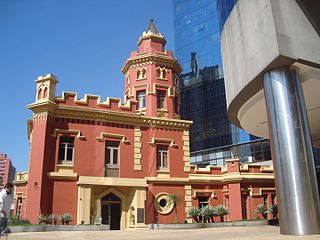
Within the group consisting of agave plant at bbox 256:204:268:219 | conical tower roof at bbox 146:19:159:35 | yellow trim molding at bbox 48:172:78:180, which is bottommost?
agave plant at bbox 256:204:268:219

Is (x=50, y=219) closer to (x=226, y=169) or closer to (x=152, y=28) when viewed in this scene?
(x=226, y=169)

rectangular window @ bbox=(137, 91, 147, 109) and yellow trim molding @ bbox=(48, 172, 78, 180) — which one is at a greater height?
rectangular window @ bbox=(137, 91, 147, 109)

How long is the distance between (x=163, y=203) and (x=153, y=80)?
379 inches

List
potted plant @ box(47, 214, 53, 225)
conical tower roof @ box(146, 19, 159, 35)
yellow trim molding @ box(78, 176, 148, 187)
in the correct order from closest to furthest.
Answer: potted plant @ box(47, 214, 53, 225) < yellow trim molding @ box(78, 176, 148, 187) < conical tower roof @ box(146, 19, 159, 35)

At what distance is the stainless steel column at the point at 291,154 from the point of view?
9.54 m

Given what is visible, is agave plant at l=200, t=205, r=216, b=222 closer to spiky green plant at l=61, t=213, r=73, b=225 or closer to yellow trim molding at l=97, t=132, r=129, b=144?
yellow trim molding at l=97, t=132, r=129, b=144

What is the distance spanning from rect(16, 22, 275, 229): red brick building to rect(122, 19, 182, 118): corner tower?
0.27 feet

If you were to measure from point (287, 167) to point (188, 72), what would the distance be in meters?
64.1

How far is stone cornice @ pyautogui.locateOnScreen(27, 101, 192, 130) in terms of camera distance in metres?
21.7

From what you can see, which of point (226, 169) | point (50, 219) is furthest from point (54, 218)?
point (226, 169)

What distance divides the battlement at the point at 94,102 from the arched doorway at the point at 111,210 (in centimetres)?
632

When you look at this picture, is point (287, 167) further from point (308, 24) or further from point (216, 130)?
point (216, 130)

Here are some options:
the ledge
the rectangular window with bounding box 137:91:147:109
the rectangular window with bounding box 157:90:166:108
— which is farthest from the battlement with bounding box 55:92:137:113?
the ledge

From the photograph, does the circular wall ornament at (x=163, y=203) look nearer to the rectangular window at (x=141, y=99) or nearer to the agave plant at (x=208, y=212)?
the agave plant at (x=208, y=212)
